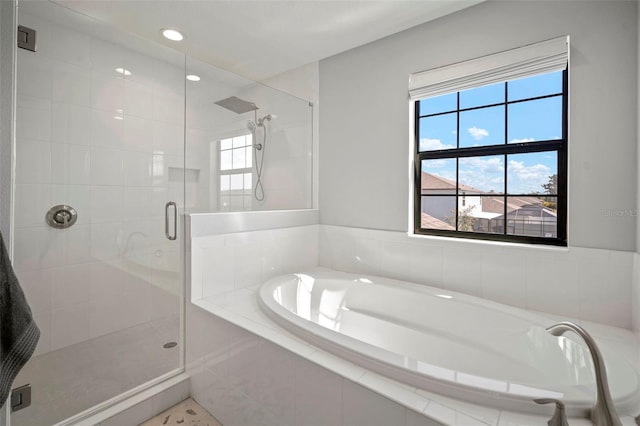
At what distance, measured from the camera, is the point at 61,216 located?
1.84m

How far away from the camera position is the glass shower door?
1.66m

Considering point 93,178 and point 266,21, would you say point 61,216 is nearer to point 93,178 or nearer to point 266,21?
point 93,178

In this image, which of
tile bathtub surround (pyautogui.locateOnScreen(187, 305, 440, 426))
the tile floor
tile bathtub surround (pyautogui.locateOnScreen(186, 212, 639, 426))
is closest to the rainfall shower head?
tile bathtub surround (pyautogui.locateOnScreen(186, 212, 639, 426))

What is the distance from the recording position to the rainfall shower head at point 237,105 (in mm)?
2258

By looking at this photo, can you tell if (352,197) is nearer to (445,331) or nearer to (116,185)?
(445,331)

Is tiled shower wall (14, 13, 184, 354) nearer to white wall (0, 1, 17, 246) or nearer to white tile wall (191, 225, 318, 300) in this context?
white tile wall (191, 225, 318, 300)

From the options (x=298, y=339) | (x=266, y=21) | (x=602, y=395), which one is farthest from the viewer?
(x=266, y=21)

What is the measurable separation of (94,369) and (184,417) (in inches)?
23.8

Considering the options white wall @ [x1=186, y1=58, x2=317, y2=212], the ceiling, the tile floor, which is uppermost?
the ceiling

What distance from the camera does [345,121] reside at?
9.05 ft

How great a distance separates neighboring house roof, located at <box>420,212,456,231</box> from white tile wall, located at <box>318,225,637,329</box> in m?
0.16

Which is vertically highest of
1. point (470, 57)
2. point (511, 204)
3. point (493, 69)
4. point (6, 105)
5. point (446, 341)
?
point (470, 57)

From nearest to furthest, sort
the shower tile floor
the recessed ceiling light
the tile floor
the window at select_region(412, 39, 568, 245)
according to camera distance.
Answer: the shower tile floor, the tile floor, the window at select_region(412, 39, 568, 245), the recessed ceiling light

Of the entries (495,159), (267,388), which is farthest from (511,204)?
(267,388)
